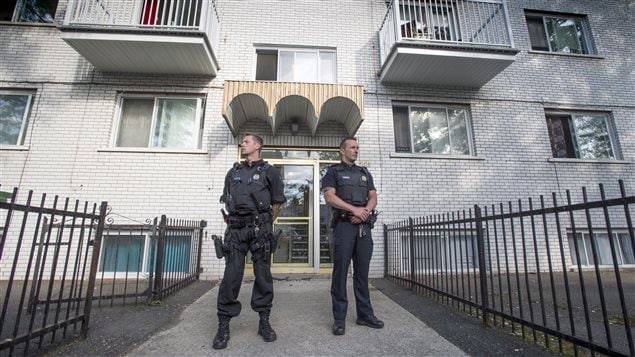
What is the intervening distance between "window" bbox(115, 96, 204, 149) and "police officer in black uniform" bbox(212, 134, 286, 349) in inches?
171

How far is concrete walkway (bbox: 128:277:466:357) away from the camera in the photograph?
2.51 m

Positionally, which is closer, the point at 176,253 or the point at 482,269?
the point at 482,269

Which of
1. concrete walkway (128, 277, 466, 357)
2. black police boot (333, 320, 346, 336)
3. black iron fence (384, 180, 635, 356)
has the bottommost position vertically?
concrete walkway (128, 277, 466, 357)

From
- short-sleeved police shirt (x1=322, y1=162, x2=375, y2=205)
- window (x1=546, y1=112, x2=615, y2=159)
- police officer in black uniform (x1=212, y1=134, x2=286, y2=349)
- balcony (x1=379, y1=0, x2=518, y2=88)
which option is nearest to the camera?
police officer in black uniform (x1=212, y1=134, x2=286, y2=349)

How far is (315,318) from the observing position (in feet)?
11.1

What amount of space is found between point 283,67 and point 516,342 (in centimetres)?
682

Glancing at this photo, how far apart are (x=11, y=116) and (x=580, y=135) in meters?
13.4

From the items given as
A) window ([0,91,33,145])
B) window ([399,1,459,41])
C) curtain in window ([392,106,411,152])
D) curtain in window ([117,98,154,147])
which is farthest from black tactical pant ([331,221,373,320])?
window ([0,91,33,145])

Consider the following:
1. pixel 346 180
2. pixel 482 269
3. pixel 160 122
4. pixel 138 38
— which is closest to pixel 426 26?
pixel 346 180

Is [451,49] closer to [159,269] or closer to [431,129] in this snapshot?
[431,129]

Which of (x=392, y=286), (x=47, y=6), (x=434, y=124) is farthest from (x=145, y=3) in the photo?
(x=392, y=286)

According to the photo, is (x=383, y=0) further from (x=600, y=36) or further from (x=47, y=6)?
(x=47, y=6)

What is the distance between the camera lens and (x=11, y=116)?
6.66 metres

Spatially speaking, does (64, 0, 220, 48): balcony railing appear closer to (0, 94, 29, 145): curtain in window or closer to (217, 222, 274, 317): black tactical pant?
(0, 94, 29, 145): curtain in window
